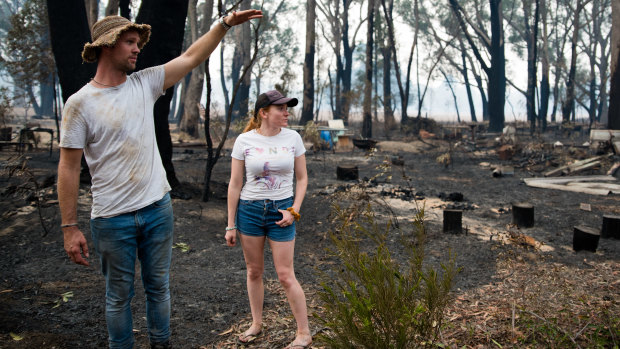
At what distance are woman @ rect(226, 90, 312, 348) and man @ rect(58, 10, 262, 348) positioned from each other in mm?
612

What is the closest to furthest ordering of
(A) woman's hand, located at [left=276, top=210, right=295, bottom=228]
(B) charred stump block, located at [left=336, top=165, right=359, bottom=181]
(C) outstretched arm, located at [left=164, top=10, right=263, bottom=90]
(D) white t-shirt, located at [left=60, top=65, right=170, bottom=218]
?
(D) white t-shirt, located at [left=60, top=65, right=170, bottom=218]
(C) outstretched arm, located at [left=164, top=10, right=263, bottom=90]
(A) woman's hand, located at [left=276, top=210, right=295, bottom=228]
(B) charred stump block, located at [left=336, top=165, right=359, bottom=181]

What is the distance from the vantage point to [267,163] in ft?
10.8

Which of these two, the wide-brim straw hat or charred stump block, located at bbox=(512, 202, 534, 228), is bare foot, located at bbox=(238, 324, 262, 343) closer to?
the wide-brim straw hat

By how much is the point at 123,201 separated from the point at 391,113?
26.8 m

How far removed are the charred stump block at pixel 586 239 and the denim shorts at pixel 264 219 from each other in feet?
14.2

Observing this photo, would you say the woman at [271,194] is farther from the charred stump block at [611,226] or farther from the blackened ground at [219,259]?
the charred stump block at [611,226]

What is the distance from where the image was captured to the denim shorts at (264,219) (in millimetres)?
3281

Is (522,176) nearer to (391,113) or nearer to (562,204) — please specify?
(562,204)

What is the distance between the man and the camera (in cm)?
257

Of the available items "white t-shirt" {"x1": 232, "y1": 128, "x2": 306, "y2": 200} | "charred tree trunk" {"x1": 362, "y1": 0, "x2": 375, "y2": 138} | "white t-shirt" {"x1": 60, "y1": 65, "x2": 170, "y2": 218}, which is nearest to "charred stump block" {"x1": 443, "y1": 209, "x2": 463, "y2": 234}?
"white t-shirt" {"x1": 232, "y1": 128, "x2": 306, "y2": 200}

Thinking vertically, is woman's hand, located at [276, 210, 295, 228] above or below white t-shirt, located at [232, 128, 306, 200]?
below

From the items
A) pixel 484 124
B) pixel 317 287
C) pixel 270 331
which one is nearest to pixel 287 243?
pixel 270 331

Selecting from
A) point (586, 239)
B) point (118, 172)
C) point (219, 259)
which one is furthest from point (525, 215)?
point (118, 172)

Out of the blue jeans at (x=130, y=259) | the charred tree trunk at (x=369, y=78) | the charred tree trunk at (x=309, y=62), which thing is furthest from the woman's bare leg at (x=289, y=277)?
the charred tree trunk at (x=309, y=62)
